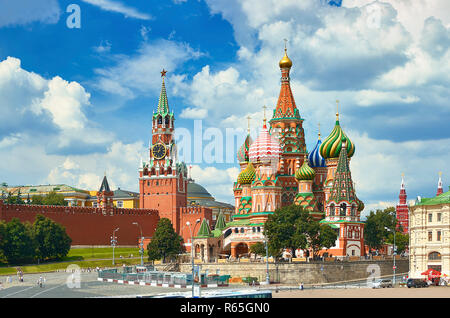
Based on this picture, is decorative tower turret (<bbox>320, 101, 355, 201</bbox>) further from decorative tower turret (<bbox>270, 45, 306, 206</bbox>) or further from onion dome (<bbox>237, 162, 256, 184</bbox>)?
onion dome (<bbox>237, 162, 256, 184</bbox>)

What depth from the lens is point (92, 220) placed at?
424 feet

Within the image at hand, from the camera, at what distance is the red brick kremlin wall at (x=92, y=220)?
11875 centimetres

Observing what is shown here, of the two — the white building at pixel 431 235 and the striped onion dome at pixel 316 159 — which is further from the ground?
the striped onion dome at pixel 316 159

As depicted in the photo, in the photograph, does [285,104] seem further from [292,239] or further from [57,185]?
[57,185]

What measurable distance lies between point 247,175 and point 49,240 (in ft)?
104

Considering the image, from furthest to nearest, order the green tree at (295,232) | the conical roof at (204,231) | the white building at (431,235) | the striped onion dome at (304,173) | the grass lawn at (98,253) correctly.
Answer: the grass lawn at (98,253) < the conical roof at (204,231) < the striped onion dome at (304,173) < the green tree at (295,232) < the white building at (431,235)

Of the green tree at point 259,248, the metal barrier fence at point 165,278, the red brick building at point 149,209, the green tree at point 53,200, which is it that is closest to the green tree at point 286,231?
the green tree at point 259,248

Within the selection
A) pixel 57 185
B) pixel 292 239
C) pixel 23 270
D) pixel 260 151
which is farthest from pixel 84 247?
pixel 57 185

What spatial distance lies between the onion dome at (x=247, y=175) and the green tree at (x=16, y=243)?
33561 mm

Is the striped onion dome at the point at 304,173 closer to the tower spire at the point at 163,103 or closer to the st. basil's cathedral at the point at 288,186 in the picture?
the st. basil's cathedral at the point at 288,186

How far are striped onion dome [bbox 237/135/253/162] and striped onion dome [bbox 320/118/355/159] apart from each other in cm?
1671

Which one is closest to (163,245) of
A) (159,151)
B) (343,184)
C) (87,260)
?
(87,260)

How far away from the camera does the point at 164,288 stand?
7769 centimetres
